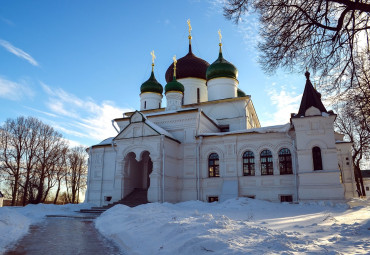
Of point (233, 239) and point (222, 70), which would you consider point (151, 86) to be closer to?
point (222, 70)

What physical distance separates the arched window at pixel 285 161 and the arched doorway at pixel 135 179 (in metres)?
8.26

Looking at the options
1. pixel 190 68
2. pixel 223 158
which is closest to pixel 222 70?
pixel 190 68

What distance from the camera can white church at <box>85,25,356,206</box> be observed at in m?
14.6

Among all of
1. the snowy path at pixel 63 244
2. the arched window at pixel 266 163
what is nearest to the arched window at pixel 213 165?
the arched window at pixel 266 163

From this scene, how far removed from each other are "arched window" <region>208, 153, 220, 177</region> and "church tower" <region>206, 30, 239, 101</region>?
647 centimetres

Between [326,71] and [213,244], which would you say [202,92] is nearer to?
[326,71]

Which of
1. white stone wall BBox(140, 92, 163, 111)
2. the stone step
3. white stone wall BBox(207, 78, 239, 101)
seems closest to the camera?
the stone step

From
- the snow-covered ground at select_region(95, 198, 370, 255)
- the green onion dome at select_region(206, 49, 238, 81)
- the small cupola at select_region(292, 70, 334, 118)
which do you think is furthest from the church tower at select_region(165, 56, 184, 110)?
the snow-covered ground at select_region(95, 198, 370, 255)

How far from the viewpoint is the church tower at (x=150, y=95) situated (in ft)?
80.6

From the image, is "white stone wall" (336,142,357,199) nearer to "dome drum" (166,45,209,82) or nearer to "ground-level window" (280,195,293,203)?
"ground-level window" (280,195,293,203)

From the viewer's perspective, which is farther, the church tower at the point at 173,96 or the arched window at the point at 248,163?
the church tower at the point at 173,96

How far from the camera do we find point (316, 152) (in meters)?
14.7

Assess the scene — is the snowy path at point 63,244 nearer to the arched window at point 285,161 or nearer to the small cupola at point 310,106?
the arched window at point 285,161

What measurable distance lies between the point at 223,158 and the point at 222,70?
8596mm
